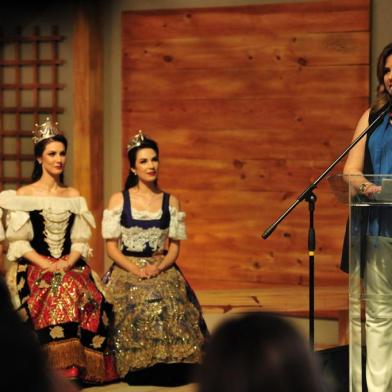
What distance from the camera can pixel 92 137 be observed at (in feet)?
20.4

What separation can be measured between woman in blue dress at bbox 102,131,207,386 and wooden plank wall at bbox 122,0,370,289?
119cm

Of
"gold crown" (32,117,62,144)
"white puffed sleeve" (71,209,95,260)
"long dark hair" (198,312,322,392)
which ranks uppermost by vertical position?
"gold crown" (32,117,62,144)

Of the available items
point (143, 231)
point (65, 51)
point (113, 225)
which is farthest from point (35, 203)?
point (65, 51)

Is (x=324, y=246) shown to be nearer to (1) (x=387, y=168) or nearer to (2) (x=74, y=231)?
(2) (x=74, y=231)

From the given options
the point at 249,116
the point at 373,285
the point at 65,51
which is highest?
the point at 65,51

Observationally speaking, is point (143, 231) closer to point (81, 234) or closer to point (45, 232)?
point (81, 234)

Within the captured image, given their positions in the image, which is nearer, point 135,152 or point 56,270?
point 56,270

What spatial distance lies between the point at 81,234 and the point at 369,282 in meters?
1.89

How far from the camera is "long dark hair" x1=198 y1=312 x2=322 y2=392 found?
41.0 inches

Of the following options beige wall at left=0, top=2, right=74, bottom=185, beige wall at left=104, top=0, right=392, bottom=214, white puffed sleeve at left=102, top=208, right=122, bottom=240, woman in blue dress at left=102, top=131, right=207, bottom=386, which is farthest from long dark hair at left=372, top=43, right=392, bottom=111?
beige wall at left=0, top=2, right=74, bottom=185

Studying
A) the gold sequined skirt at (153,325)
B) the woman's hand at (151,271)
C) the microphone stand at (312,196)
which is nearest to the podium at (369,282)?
the microphone stand at (312,196)

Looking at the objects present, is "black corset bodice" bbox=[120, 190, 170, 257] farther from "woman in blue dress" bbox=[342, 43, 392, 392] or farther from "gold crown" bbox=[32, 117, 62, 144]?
"woman in blue dress" bbox=[342, 43, 392, 392]

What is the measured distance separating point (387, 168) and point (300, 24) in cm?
256

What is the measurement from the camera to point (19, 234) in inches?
181
